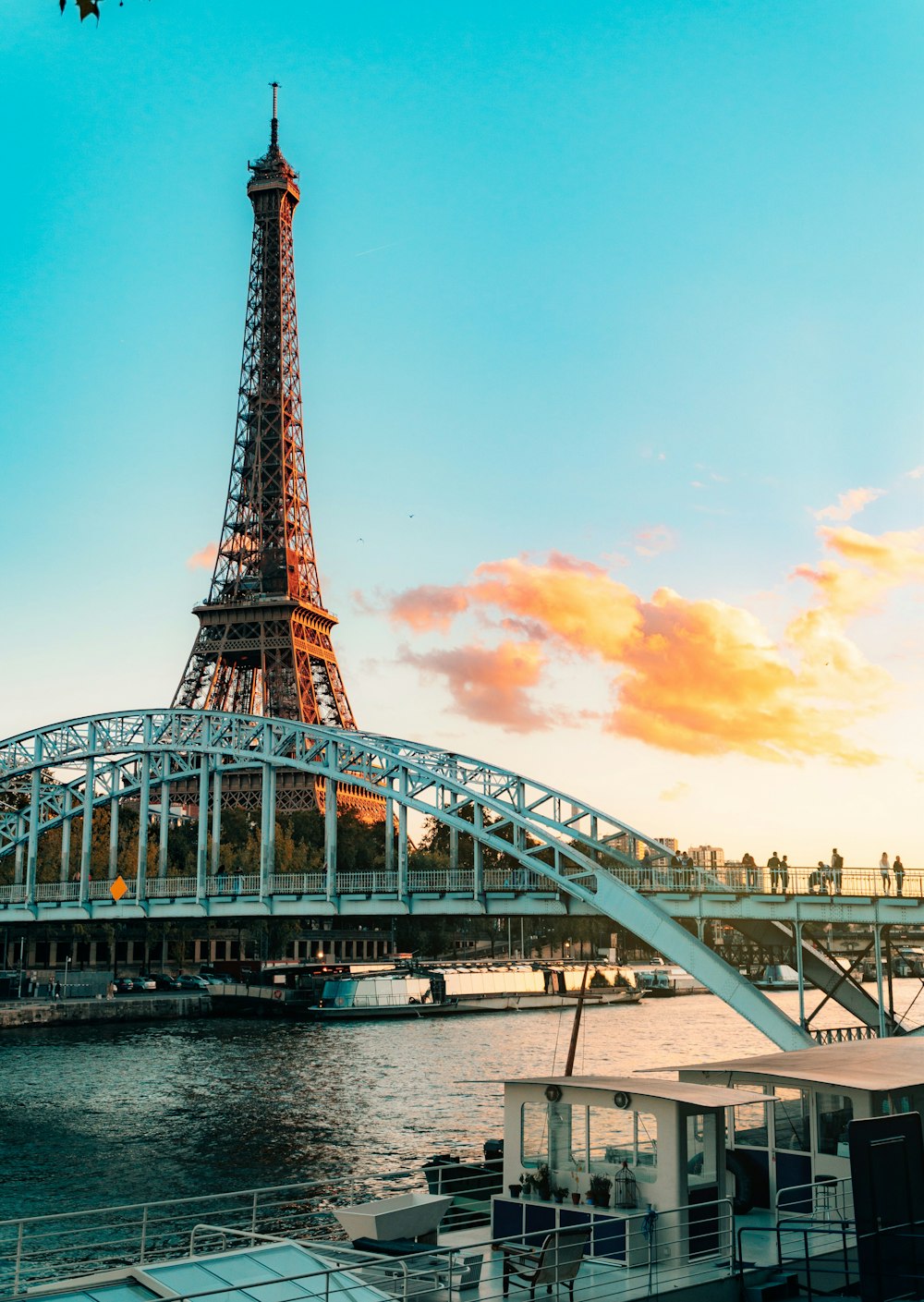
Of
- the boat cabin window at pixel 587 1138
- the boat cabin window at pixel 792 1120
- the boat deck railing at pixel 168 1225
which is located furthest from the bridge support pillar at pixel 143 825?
the boat cabin window at pixel 587 1138

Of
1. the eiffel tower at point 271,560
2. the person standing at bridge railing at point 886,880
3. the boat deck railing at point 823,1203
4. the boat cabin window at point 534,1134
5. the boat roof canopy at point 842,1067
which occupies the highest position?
the eiffel tower at point 271,560

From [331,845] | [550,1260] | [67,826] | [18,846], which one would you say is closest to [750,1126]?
[550,1260]

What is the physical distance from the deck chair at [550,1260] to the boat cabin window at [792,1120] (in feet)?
10.8

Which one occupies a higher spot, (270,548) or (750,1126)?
(270,548)

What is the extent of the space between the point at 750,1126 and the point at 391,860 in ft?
124

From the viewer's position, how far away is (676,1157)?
47.0ft

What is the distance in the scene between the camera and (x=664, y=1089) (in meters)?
14.7

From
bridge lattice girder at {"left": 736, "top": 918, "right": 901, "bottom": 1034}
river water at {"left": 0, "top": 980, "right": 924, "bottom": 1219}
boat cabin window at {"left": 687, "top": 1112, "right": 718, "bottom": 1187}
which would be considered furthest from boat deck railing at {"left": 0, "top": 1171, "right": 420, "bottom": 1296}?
bridge lattice girder at {"left": 736, "top": 918, "right": 901, "bottom": 1034}

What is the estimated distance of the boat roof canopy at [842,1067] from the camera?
51.0 ft

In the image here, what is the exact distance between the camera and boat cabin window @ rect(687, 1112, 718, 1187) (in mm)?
14703

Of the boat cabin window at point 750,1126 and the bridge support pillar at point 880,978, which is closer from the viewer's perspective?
the boat cabin window at point 750,1126

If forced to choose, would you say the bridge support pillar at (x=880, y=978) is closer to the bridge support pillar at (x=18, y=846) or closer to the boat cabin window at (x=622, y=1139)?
the boat cabin window at (x=622, y=1139)

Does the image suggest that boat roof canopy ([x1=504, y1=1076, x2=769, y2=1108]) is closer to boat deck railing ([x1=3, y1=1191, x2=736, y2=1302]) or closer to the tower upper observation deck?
boat deck railing ([x1=3, y1=1191, x2=736, y2=1302])

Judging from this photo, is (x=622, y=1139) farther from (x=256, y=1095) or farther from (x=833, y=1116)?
(x=256, y=1095)
